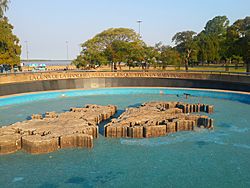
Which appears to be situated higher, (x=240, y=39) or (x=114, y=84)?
(x=240, y=39)

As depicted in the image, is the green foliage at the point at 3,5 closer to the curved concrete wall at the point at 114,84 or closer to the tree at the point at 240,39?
the curved concrete wall at the point at 114,84

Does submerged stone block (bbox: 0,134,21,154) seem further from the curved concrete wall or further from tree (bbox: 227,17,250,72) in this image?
tree (bbox: 227,17,250,72)

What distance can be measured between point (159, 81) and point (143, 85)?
193cm

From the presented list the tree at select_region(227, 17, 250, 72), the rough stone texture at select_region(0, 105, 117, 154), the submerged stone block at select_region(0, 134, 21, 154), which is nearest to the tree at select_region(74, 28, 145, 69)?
the tree at select_region(227, 17, 250, 72)

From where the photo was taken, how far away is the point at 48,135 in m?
11.3

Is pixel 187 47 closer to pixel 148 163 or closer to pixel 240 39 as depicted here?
pixel 240 39

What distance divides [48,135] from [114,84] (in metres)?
18.1

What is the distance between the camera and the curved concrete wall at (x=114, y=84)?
23.8 meters

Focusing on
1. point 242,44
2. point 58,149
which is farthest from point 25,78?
point 242,44

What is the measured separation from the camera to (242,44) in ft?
104

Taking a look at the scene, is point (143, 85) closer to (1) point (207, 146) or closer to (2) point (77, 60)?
(2) point (77, 60)

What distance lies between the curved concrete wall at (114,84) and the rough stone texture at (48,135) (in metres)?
12.1

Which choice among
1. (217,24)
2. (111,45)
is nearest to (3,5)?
(111,45)

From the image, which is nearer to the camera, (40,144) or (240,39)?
(40,144)
